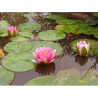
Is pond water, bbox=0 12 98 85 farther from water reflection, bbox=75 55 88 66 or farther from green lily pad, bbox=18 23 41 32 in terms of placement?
green lily pad, bbox=18 23 41 32

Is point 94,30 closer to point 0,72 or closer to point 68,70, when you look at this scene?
point 68,70

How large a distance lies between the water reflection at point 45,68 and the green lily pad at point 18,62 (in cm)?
5

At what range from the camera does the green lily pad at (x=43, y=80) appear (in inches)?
A: 44.3

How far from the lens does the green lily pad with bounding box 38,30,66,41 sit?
181cm

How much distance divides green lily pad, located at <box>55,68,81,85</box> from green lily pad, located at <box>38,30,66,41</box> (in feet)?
2.06

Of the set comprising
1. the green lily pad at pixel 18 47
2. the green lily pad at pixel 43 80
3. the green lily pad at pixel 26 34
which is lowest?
the green lily pad at pixel 43 80

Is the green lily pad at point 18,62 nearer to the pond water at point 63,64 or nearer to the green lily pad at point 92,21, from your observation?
the pond water at point 63,64

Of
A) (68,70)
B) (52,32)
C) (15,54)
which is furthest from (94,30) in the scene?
(15,54)

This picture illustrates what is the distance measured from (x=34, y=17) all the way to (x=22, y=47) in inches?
44.2

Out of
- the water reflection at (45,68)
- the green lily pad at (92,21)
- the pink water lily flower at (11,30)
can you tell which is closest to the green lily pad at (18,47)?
the pink water lily flower at (11,30)

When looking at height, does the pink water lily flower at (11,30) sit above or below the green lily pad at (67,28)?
below

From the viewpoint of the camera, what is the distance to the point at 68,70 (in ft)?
4.16

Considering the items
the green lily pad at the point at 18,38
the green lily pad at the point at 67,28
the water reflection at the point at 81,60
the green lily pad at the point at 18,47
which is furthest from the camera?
the green lily pad at the point at 67,28

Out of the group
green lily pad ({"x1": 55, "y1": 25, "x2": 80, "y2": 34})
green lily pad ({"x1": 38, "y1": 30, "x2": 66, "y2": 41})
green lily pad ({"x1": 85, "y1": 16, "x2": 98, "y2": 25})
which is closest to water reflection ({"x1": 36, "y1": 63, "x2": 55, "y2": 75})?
green lily pad ({"x1": 38, "y1": 30, "x2": 66, "y2": 41})
